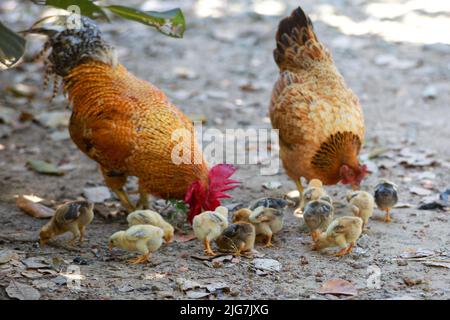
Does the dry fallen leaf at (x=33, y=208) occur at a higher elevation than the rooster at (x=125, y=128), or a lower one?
lower

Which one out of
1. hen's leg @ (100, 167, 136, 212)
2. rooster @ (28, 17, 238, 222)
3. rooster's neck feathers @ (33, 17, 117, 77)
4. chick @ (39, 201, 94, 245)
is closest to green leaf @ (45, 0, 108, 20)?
rooster's neck feathers @ (33, 17, 117, 77)

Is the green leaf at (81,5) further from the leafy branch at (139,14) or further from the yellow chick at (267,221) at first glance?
the yellow chick at (267,221)

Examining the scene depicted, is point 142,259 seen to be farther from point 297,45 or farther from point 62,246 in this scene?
point 297,45

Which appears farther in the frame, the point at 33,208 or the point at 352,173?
the point at 33,208

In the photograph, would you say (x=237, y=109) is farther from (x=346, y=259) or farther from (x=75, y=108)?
(x=346, y=259)

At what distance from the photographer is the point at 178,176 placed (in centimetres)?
547

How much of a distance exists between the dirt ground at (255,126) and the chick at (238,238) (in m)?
0.12

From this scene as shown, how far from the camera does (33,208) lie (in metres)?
5.99

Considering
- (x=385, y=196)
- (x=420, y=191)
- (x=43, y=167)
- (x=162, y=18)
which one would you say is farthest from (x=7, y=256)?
(x=420, y=191)

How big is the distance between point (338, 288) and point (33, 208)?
2.85 m

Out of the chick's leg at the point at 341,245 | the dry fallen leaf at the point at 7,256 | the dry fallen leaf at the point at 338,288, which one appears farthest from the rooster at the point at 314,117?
the dry fallen leaf at the point at 7,256

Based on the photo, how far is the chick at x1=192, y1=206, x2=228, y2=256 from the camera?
5.06 meters

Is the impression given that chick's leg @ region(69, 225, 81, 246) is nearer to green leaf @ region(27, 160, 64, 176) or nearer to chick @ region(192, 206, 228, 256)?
chick @ region(192, 206, 228, 256)

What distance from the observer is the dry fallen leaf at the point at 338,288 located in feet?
14.9
